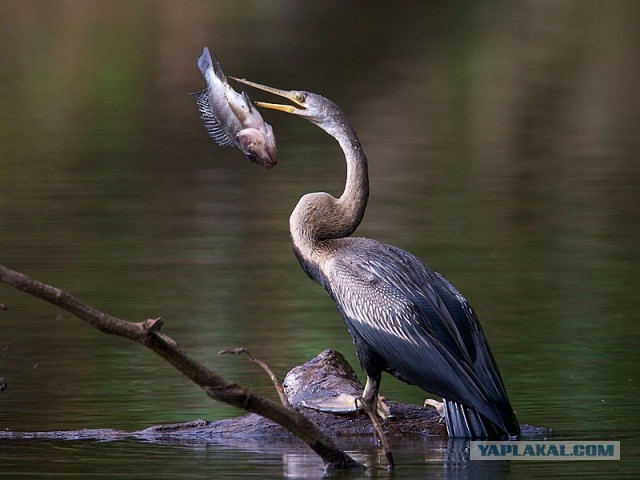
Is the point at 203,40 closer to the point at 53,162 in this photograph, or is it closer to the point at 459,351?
the point at 53,162

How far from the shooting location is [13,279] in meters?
5.24

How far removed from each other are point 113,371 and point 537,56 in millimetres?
19145

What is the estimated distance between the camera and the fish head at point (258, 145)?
773cm

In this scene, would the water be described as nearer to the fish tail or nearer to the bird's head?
the bird's head

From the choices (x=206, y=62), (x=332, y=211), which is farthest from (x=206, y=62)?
(x=332, y=211)

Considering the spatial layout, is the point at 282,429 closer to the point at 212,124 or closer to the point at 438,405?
the point at 438,405

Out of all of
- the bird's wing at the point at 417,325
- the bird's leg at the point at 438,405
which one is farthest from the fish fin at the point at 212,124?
the bird's leg at the point at 438,405

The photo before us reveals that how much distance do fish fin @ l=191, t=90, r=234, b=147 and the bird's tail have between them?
5.70 feet

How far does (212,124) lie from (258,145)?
402mm

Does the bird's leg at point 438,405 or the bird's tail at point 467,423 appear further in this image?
the bird's leg at point 438,405

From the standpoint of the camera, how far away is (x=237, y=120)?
7.82 m

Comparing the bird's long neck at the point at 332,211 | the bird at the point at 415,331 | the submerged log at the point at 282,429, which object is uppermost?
the bird's long neck at the point at 332,211

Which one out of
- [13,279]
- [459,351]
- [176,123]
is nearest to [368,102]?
[176,123]

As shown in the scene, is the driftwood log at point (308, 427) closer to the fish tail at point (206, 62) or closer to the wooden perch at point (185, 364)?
the wooden perch at point (185, 364)
